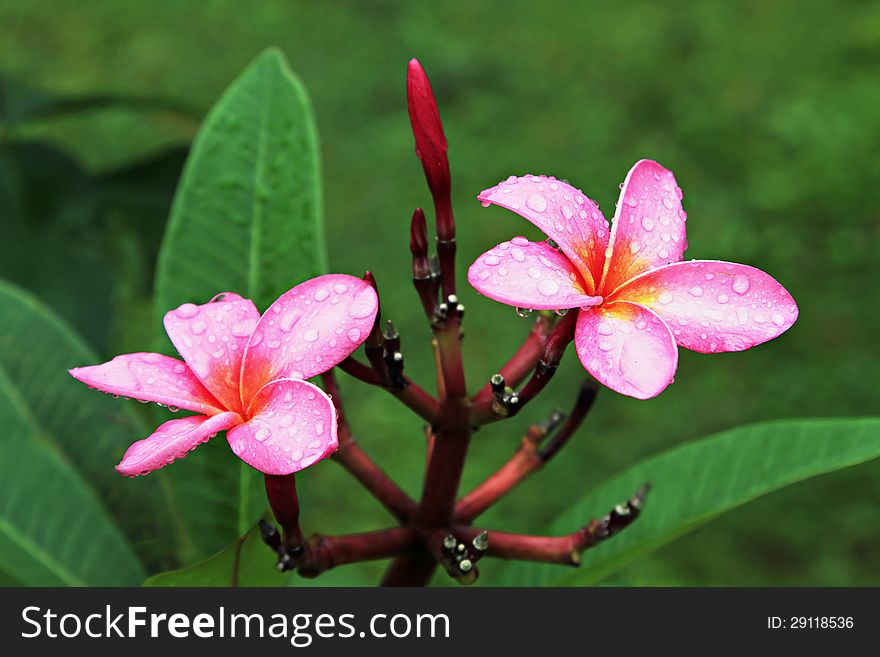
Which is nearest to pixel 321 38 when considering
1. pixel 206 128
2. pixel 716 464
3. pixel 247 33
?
pixel 247 33

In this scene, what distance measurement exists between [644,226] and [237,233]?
19.5 inches

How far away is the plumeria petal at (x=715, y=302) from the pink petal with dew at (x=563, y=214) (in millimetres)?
35

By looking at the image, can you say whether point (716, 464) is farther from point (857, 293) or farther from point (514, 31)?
point (514, 31)

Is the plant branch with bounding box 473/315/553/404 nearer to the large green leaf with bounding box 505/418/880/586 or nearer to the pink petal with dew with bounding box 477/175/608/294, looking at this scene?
the pink petal with dew with bounding box 477/175/608/294

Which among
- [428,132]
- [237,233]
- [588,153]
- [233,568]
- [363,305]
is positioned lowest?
[233,568]

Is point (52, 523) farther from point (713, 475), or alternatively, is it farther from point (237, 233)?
point (713, 475)

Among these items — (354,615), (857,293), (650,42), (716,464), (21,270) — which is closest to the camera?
(354,615)

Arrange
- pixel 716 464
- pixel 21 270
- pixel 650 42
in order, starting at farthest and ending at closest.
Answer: pixel 650 42
pixel 21 270
pixel 716 464

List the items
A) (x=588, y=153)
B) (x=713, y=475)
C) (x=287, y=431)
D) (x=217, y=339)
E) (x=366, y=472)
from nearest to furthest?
(x=287, y=431) < (x=217, y=339) < (x=366, y=472) < (x=713, y=475) < (x=588, y=153)

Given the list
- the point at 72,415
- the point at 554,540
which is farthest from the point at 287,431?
the point at 72,415

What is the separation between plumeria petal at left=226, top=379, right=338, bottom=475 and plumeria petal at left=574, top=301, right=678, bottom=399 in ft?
0.57

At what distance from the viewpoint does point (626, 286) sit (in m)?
0.72

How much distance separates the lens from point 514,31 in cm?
362

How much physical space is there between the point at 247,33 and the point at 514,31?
0.94 metres
